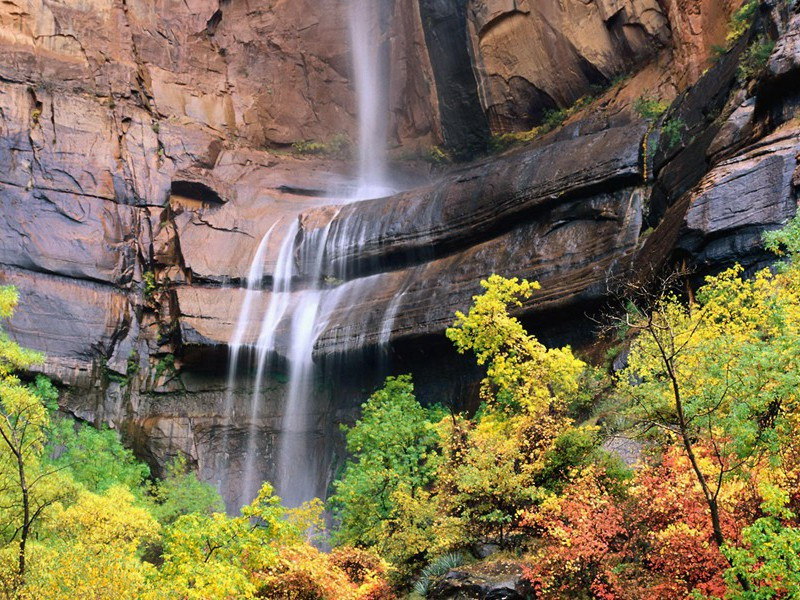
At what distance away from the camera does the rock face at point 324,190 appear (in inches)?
870

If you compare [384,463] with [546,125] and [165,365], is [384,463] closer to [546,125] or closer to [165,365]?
[165,365]

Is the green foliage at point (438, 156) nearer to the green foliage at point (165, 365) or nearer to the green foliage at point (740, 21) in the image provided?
the green foliage at point (740, 21)

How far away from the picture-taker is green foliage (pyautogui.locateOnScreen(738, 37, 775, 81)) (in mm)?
20172

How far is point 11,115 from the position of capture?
31234mm

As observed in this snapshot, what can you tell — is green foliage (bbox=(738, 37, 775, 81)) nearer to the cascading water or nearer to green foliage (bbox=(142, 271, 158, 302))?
the cascading water

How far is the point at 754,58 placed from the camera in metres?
20.6

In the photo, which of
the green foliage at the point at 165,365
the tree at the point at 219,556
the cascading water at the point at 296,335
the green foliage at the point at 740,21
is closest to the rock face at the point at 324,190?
the green foliage at the point at 165,365

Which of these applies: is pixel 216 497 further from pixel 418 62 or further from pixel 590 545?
pixel 418 62

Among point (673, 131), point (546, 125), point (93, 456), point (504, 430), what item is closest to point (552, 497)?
point (504, 430)

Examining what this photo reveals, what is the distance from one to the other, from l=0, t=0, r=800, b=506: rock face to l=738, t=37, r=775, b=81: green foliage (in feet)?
1.32

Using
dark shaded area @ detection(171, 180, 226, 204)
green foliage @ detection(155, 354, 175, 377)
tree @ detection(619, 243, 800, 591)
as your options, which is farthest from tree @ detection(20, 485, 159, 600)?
dark shaded area @ detection(171, 180, 226, 204)

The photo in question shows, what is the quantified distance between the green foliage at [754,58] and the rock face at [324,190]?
40 cm

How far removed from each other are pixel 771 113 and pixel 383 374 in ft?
46.7

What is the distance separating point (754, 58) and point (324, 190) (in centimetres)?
1996
